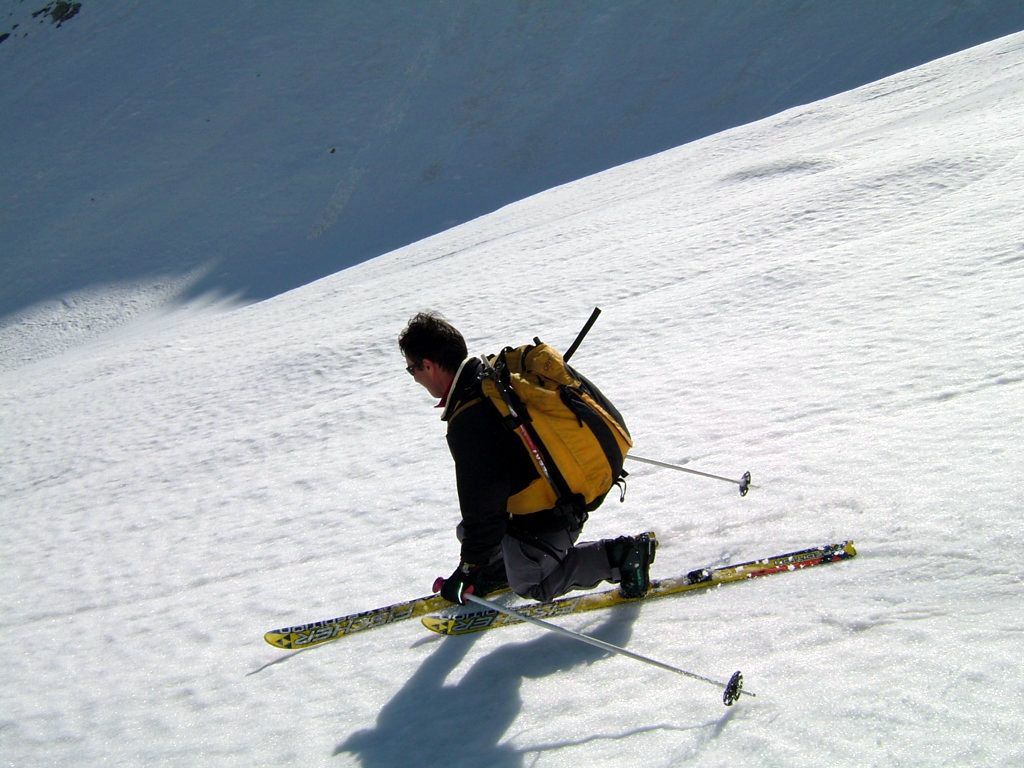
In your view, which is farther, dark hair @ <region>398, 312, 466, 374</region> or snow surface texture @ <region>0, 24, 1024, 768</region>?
dark hair @ <region>398, 312, 466, 374</region>

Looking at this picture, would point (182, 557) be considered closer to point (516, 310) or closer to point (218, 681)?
point (218, 681)

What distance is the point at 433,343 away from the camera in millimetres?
3348

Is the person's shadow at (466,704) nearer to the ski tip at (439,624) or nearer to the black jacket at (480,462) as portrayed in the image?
the ski tip at (439,624)

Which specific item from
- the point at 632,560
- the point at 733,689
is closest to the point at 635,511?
the point at 632,560

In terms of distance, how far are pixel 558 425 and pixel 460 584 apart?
79 cm

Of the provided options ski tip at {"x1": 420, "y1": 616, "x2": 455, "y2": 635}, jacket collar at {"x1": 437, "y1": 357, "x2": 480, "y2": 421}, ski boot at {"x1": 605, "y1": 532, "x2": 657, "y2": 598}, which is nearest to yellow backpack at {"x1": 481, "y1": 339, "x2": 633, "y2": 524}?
jacket collar at {"x1": 437, "y1": 357, "x2": 480, "y2": 421}

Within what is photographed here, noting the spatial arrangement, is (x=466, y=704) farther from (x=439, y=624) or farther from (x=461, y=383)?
(x=461, y=383)

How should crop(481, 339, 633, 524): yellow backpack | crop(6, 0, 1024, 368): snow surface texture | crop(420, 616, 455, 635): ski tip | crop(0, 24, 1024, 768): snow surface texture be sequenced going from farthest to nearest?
crop(6, 0, 1024, 368): snow surface texture < crop(420, 616, 455, 635): ski tip < crop(481, 339, 633, 524): yellow backpack < crop(0, 24, 1024, 768): snow surface texture

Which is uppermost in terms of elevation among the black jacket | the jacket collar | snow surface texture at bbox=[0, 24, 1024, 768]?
the jacket collar

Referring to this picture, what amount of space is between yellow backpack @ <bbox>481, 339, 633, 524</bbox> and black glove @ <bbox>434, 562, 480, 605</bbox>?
397 mm

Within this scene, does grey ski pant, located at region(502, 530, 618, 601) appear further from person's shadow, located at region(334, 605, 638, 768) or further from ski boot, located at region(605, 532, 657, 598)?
person's shadow, located at region(334, 605, 638, 768)

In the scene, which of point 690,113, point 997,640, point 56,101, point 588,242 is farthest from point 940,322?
point 56,101

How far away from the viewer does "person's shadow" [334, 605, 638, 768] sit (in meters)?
3.25

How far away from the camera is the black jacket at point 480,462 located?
322 cm
